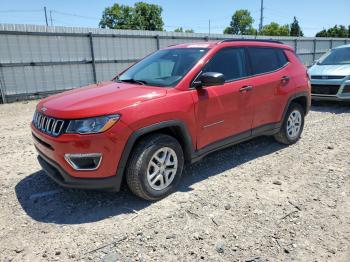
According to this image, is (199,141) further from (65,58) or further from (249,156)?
(65,58)

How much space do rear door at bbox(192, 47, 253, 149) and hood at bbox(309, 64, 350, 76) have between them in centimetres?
504

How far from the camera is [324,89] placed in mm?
8367

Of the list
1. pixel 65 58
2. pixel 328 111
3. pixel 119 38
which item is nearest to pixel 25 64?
pixel 65 58

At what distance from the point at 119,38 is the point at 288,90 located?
9027 mm

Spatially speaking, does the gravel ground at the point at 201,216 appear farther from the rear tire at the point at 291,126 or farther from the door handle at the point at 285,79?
the door handle at the point at 285,79

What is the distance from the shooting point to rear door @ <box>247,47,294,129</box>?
4.49 m

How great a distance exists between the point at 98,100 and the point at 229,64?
1.91 meters

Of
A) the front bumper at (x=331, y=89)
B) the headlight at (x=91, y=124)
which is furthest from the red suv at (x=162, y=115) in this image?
the front bumper at (x=331, y=89)

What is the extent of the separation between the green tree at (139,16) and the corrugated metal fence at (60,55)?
5538 centimetres

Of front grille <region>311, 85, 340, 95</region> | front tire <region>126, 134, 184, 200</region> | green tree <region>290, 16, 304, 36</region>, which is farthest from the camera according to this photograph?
green tree <region>290, 16, 304, 36</region>

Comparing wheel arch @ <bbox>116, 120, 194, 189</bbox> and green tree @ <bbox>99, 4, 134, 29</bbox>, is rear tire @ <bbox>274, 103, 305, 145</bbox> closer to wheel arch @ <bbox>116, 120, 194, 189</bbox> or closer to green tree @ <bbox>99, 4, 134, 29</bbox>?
wheel arch @ <bbox>116, 120, 194, 189</bbox>

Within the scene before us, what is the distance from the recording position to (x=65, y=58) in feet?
36.5

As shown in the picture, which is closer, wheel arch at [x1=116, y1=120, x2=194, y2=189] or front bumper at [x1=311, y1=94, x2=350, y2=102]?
wheel arch at [x1=116, y1=120, x2=194, y2=189]

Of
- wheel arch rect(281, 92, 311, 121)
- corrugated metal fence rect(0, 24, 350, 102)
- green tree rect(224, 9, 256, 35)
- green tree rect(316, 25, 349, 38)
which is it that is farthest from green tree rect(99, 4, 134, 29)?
wheel arch rect(281, 92, 311, 121)
